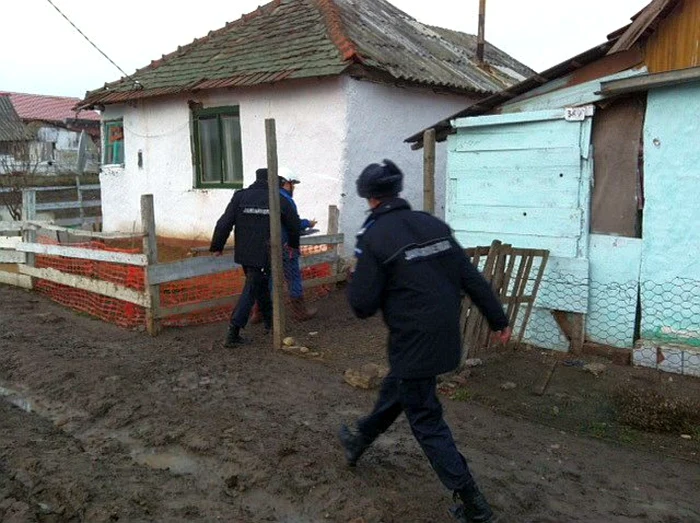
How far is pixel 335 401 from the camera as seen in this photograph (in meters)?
5.35

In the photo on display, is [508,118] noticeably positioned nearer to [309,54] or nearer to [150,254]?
[150,254]

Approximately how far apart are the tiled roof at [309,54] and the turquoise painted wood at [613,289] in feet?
15.0

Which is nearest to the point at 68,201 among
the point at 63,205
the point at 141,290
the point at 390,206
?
the point at 63,205

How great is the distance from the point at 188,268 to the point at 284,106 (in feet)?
13.3

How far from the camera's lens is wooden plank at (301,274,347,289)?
28.5 ft

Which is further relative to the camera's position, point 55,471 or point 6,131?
point 6,131

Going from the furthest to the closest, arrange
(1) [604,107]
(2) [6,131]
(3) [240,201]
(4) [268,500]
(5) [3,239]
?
(2) [6,131]
(5) [3,239]
(3) [240,201]
(1) [604,107]
(4) [268,500]

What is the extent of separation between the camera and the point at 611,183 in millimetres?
6309

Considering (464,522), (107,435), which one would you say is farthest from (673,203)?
(107,435)

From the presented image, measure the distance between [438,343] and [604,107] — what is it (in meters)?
4.00

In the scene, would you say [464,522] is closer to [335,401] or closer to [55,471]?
[335,401]

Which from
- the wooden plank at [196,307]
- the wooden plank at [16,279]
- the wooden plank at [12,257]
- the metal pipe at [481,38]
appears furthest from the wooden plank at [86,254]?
the metal pipe at [481,38]

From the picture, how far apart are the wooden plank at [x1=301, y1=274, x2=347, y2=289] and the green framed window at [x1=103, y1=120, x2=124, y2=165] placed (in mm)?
6495

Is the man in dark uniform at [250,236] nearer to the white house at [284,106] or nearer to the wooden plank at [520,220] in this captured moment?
the wooden plank at [520,220]
